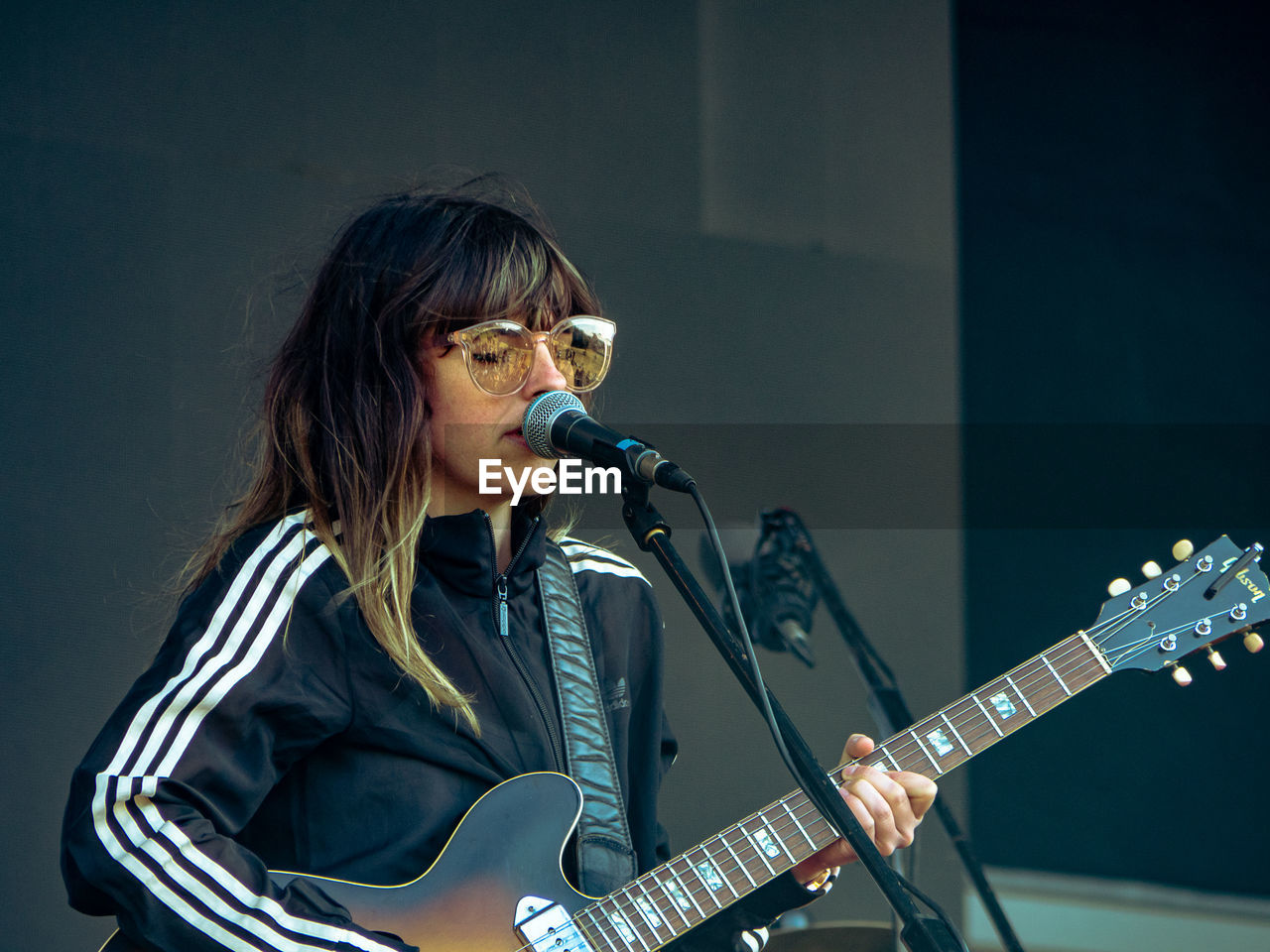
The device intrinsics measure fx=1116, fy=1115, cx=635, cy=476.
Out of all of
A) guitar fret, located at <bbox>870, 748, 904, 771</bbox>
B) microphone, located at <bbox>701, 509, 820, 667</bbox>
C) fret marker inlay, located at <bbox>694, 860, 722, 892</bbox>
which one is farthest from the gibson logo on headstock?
fret marker inlay, located at <bbox>694, 860, 722, 892</bbox>

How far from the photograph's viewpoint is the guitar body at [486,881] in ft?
4.51

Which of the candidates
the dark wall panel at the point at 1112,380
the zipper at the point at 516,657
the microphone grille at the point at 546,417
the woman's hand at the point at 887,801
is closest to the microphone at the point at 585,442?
the microphone grille at the point at 546,417

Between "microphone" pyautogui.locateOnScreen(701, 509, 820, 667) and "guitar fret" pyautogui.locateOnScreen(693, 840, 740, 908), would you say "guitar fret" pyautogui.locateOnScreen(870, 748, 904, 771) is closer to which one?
"guitar fret" pyautogui.locateOnScreen(693, 840, 740, 908)

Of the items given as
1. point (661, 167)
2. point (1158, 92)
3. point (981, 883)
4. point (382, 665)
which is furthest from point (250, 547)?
point (1158, 92)

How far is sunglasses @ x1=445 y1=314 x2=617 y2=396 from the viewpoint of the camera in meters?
1.56

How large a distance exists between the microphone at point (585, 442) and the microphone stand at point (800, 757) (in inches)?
1.3

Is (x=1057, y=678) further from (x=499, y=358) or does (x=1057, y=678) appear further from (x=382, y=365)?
(x=382, y=365)

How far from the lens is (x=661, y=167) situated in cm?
291

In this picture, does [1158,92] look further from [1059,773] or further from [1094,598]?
[1059,773]

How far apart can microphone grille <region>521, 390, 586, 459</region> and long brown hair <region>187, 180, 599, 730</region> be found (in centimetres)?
27

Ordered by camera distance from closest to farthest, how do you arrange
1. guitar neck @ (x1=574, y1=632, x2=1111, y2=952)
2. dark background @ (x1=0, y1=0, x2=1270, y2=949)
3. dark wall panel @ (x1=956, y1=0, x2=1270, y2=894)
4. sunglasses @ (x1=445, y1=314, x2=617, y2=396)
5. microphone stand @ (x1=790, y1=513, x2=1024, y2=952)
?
guitar neck @ (x1=574, y1=632, x2=1111, y2=952), sunglasses @ (x1=445, y1=314, x2=617, y2=396), microphone stand @ (x1=790, y1=513, x2=1024, y2=952), dark background @ (x1=0, y1=0, x2=1270, y2=949), dark wall panel @ (x1=956, y1=0, x2=1270, y2=894)

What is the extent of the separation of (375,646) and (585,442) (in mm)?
455

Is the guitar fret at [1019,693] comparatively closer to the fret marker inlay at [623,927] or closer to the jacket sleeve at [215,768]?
the fret marker inlay at [623,927]

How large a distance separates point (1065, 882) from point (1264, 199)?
2039 mm
